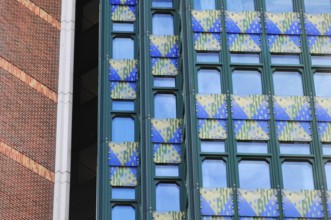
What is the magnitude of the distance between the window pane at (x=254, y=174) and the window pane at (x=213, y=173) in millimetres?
733

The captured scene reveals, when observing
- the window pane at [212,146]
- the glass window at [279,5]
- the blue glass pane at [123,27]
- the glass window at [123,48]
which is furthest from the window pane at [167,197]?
the glass window at [279,5]

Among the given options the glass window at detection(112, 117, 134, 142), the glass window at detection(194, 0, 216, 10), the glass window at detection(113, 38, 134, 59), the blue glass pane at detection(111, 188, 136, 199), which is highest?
the glass window at detection(194, 0, 216, 10)

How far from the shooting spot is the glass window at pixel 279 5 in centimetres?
4991

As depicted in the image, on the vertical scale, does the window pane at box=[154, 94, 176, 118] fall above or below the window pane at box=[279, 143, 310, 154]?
above

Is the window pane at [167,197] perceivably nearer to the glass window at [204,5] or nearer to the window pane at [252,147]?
the window pane at [252,147]

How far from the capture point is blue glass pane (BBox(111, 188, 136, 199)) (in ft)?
155

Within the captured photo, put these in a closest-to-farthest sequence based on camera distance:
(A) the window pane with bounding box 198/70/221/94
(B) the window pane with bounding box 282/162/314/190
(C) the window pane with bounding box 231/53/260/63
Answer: (B) the window pane with bounding box 282/162/314/190 < (A) the window pane with bounding box 198/70/221/94 < (C) the window pane with bounding box 231/53/260/63

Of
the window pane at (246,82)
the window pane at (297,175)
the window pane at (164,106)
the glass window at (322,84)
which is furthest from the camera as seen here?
the window pane at (164,106)

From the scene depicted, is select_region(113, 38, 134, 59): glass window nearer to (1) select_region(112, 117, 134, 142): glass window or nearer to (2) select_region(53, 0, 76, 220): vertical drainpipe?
(1) select_region(112, 117, 134, 142): glass window

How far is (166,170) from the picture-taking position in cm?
4700

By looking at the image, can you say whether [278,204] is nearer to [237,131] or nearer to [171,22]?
[237,131]

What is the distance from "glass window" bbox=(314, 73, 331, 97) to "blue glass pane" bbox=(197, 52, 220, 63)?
4345 mm

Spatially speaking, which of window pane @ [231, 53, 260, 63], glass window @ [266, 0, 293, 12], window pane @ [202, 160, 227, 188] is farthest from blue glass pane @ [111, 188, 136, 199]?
glass window @ [266, 0, 293, 12]

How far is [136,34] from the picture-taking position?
51094mm
